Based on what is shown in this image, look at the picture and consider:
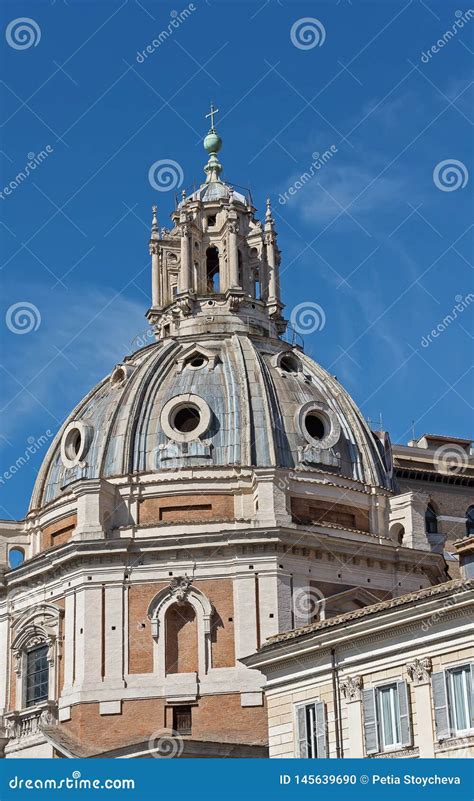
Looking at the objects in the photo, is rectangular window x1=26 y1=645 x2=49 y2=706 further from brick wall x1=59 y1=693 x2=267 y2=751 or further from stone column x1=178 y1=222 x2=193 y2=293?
stone column x1=178 y1=222 x2=193 y2=293

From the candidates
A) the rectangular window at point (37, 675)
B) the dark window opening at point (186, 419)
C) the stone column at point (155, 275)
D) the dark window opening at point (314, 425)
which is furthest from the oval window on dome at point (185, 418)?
the stone column at point (155, 275)

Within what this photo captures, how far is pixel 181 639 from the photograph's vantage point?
167ft

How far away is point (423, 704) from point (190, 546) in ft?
66.7

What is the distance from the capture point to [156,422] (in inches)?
2179

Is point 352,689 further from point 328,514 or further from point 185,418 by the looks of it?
point 185,418

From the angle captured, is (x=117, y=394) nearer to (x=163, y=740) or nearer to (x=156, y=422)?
(x=156, y=422)

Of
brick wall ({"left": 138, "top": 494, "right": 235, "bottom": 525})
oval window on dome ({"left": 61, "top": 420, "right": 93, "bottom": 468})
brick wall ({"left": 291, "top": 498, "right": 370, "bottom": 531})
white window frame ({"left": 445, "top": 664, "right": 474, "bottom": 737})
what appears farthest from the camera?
oval window on dome ({"left": 61, "top": 420, "right": 93, "bottom": 468})

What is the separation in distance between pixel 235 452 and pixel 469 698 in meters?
24.3

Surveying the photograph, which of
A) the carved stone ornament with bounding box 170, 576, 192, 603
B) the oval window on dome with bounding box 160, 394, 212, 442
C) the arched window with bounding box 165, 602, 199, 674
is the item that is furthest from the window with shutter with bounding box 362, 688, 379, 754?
the oval window on dome with bounding box 160, 394, 212, 442

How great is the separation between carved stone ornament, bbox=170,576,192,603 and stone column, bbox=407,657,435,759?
63.4ft

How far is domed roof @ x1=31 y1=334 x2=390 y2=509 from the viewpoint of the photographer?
54562 millimetres

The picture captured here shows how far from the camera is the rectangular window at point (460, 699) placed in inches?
1211

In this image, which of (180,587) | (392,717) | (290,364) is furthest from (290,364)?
(392,717)

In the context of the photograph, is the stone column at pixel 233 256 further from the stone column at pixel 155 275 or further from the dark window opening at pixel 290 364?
the dark window opening at pixel 290 364
